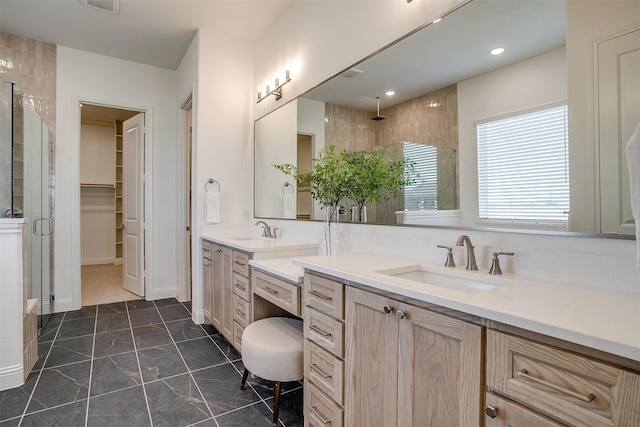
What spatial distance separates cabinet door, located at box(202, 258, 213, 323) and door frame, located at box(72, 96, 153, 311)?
1.21 m

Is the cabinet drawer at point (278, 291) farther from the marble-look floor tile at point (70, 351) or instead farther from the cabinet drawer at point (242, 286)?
the marble-look floor tile at point (70, 351)

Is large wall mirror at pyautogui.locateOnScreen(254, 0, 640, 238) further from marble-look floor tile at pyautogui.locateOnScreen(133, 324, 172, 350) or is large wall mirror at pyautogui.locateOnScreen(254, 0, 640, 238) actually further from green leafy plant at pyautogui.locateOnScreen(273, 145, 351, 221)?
marble-look floor tile at pyautogui.locateOnScreen(133, 324, 172, 350)

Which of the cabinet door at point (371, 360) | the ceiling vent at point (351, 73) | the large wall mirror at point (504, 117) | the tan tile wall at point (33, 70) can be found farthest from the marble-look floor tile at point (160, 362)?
the tan tile wall at point (33, 70)

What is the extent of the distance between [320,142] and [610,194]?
67.6 inches

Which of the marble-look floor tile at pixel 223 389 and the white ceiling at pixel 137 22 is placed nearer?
the marble-look floor tile at pixel 223 389

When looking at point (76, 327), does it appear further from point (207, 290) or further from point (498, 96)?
point (498, 96)

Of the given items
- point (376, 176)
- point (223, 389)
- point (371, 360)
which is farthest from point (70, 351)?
point (376, 176)

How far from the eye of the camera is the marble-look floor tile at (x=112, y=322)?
3.06 meters

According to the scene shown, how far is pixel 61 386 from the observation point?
2.08 meters

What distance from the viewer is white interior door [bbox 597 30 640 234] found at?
3.38 ft

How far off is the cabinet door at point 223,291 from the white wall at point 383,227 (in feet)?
1.93

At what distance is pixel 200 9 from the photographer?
2.91 meters

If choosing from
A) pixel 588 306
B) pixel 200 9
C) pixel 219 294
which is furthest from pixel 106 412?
pixel 200 9

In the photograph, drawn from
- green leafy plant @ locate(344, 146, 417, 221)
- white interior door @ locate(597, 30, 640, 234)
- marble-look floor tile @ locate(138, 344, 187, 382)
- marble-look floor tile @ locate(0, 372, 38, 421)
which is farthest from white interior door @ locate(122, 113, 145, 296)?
white interior door @ locate(597, 30, 640, 234)
